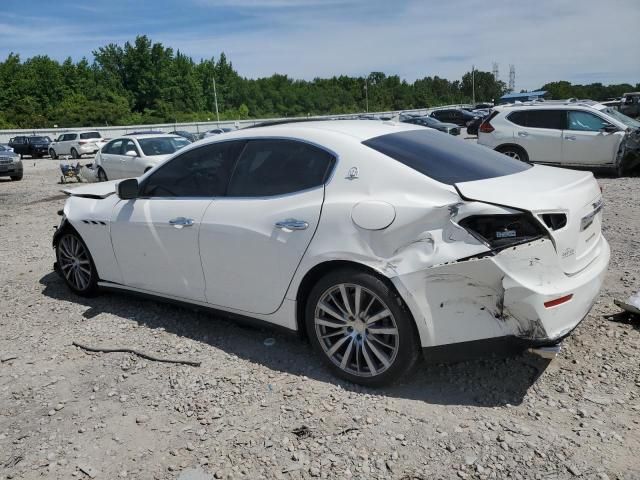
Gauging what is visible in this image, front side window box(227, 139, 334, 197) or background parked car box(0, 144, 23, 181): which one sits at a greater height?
front side window box(227, 139, 334, 197)

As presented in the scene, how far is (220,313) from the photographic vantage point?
3969mm

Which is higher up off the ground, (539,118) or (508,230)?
(508,230)

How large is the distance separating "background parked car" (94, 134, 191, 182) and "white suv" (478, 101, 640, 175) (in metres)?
8.35

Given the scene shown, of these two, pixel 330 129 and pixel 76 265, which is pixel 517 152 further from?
pixel 76 265

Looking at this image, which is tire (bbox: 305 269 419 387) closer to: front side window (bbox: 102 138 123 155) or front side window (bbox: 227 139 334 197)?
front side window (bbox: 227 139 334 197)

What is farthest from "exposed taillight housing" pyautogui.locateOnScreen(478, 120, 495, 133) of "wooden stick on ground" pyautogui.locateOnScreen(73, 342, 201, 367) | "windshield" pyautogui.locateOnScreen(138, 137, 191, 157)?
"wooden stick on ground" pyautogui.locateOnScreen(73, 342, 201, 367)

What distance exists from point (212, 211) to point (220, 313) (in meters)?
0.77

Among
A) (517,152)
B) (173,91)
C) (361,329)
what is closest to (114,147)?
(517,152)

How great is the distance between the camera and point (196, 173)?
4.10 metres

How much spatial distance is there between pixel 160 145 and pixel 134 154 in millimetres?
797

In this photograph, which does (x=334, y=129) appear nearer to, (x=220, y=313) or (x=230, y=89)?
(x=220, y=313)

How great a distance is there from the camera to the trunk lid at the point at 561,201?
2.86 meters

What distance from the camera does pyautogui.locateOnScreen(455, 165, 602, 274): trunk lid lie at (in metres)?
2.86

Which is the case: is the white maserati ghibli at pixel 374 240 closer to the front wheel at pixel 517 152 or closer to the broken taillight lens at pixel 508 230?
the broken taillight lens at pixel 508 230
